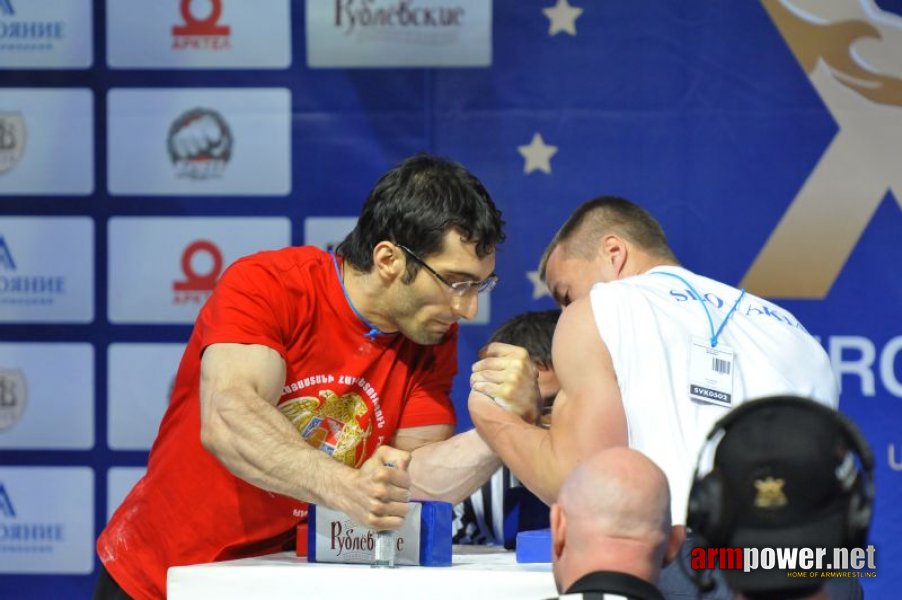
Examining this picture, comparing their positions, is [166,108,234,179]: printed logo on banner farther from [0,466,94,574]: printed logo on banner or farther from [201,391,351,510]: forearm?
[201,391,351,510]: forearm

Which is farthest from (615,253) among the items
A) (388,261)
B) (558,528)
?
(558,528)

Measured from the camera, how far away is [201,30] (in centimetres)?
393

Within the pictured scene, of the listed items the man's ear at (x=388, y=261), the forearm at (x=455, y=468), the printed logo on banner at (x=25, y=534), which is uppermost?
the man's ear at (x=388, y=261)

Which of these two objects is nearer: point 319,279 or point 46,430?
point 319,279

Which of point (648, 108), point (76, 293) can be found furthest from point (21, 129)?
point (648, 108)

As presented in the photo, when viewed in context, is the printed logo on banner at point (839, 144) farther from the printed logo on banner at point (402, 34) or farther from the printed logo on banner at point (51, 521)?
the printed logo on banner at point (51, 521)

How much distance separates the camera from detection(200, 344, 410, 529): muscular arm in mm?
2076

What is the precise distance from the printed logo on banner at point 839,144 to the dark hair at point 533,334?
90 centimetres

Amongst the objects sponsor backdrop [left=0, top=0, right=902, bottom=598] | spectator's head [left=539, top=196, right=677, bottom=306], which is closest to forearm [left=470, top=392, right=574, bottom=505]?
spectator's head [left=539, top=196, right=677, bottom=306]

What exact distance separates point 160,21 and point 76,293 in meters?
0.88

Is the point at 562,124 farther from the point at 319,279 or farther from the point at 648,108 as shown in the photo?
the point at 319,279

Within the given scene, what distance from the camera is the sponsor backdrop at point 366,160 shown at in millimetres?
3820

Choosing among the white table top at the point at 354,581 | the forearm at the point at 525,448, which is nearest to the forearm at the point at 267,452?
the white table top at the point at 354,581

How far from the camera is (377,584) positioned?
6.49 feet
